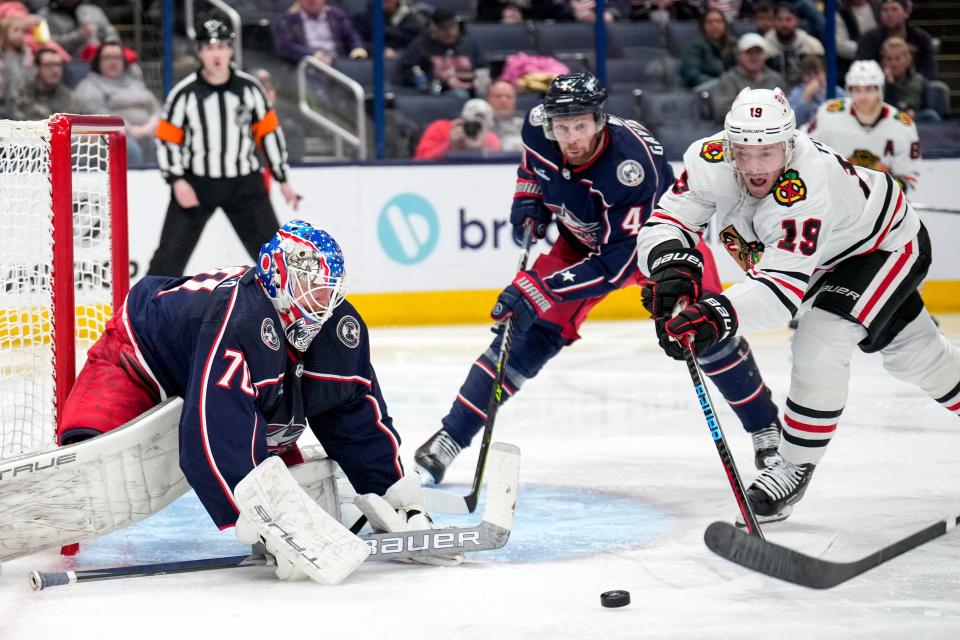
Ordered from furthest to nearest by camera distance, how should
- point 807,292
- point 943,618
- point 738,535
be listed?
1. point 807,292
2. point 738,535
3. point 943,618

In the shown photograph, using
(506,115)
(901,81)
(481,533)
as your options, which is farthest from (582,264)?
(901,81)

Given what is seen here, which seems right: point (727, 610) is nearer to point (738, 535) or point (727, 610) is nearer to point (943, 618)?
point (738, 535)

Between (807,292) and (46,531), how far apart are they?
1.68 m

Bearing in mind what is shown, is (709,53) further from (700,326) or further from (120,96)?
(700,326)

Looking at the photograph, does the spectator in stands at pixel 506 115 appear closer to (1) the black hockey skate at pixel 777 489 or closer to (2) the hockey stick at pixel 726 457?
(1) the black hockey skate at pixel 777 489

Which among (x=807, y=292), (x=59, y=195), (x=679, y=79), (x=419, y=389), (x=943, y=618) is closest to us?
(x=943, y=618)

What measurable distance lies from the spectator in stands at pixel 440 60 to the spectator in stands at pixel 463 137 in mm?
334

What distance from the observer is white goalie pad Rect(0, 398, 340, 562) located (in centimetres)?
270

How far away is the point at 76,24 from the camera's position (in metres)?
6.93

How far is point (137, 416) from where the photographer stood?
2.84 metres

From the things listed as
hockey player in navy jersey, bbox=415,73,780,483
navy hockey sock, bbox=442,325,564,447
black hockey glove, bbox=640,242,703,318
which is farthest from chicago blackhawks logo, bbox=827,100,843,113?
black hockey glove, bbox=640,242,703,318

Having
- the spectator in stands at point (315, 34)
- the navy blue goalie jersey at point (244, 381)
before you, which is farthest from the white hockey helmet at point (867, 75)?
the navy blue goalie jersey at point (244, 381)

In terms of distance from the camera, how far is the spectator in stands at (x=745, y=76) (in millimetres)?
7363

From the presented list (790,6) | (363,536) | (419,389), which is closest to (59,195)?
(363,536)
